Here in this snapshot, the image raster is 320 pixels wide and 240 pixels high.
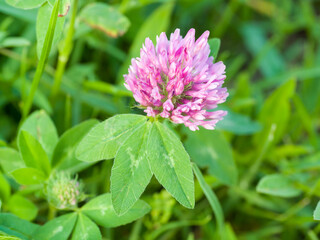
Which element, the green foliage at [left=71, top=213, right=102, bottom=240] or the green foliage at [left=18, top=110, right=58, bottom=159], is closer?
the green foliage at [left=71, top=213, right=102, bottom=240]

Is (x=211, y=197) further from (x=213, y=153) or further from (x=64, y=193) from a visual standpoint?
(x=64, y=193)

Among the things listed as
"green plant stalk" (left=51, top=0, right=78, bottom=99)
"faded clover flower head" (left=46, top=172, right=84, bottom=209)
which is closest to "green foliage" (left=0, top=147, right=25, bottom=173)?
"faded clover flower head" (left=46, top=172, right=84, bottom=209)

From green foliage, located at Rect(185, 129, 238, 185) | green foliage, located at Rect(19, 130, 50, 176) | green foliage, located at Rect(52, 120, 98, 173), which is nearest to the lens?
green foliage, located at Rect(19, 130, 50, 176)

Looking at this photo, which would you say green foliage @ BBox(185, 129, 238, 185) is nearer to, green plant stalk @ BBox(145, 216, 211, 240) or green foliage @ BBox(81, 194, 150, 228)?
green plant stalk @ BBox(145, 216, 211, 240)

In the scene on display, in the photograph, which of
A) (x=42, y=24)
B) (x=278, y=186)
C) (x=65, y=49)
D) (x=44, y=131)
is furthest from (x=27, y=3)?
(x=278, y=186)

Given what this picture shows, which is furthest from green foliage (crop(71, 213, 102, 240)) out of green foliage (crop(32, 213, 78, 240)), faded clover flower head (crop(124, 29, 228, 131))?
faded clover flower head (crop(124, 29, 228, 131))

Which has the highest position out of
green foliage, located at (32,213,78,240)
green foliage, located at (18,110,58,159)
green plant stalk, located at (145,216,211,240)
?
green foliage, located at (18,110,58,159)

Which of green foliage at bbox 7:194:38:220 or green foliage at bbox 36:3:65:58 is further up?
green foliage at bbox 36:3:65:58

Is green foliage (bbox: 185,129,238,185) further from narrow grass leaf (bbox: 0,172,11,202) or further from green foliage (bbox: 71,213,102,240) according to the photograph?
narrow grass leaf (bbox: 0,172,11,202)

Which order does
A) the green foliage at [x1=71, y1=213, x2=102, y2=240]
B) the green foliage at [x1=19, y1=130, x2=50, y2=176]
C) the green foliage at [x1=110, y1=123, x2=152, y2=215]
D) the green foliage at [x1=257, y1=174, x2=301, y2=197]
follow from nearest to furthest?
1. the green foliage at [x1=110, y1=123, x2=152, y2=215]
2. the green foliage at [x1=71, y1=213, x2=102, y2=240]
3. the green foliage at [x1=19, y1=130, x2=50, y2=176]
4. the green foliage at [x1=257, y1=174, x2=301, y2=197]
